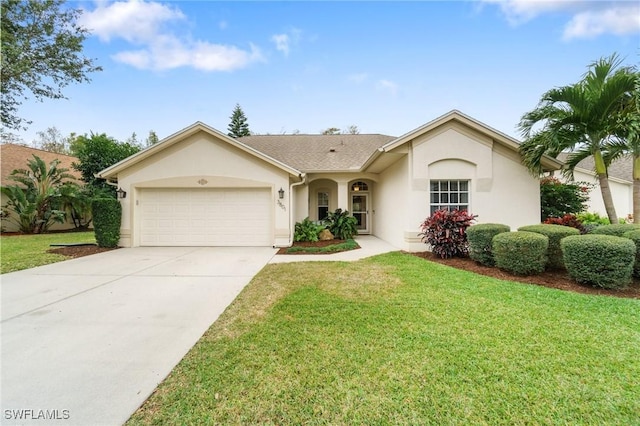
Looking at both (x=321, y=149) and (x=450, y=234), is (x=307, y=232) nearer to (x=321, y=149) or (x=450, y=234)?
(x=450, y=234)

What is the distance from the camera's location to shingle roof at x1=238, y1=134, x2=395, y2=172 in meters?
13.4

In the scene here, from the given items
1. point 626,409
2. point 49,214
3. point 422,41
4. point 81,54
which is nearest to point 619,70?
point 422,41

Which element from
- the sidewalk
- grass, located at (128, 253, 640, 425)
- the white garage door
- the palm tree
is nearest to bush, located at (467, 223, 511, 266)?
grass, located at (128, 253, 640, 425)

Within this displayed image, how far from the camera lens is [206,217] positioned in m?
10.5

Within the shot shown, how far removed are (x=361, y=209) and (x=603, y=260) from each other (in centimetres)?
1023

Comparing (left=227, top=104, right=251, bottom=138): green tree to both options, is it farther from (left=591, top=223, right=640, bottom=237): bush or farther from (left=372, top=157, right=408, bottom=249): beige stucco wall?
(left=591, top=223, right=640, bottom=237): bush

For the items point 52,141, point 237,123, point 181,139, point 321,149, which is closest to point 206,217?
point 181,139

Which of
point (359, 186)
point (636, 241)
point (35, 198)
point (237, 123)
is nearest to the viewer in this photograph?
point (636, 241)

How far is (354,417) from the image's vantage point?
2117 mm

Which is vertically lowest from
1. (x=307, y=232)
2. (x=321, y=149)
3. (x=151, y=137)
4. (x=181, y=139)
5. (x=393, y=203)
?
(x=307, y=232)

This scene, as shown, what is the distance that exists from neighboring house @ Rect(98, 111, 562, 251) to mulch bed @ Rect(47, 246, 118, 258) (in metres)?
0.83

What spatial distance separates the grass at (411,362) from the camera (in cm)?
217

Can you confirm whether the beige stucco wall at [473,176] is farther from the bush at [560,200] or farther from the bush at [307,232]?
the bush at [307,232]

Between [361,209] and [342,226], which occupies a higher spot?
[361,209]
